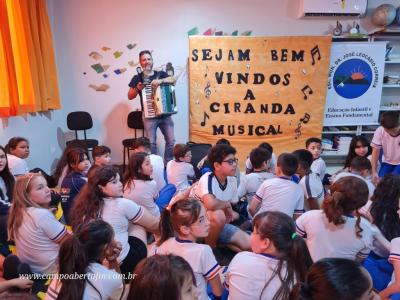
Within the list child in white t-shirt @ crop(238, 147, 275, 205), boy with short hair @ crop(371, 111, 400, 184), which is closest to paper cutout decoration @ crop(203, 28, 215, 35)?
boy with short hair @ crop(371, 111, 400, 184)

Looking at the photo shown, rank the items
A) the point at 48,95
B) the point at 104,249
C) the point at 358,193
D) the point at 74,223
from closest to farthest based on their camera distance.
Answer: the point at 104,249
the point at 358,193
the point at 74,223
the point at 48,95

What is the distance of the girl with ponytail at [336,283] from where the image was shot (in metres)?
0.84

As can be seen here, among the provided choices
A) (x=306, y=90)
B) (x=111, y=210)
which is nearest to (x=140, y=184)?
(x=111, y=210)

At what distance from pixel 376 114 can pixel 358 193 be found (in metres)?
3.53

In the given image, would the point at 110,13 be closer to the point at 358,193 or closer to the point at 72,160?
the point at 72,160

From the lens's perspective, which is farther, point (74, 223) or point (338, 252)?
point (74, 223)

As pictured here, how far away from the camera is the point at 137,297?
2.88 ft

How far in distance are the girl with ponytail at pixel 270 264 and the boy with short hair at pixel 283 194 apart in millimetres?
828

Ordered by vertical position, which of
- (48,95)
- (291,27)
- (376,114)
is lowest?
(376,114)

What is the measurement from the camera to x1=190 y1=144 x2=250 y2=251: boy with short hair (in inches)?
80.1

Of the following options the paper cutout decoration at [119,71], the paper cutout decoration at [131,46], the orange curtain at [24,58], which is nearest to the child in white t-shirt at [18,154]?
the orange curtain at [24,58]

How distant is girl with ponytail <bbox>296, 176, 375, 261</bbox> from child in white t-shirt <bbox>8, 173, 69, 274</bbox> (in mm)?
1272

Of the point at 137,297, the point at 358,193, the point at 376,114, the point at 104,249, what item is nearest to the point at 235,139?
the point at 376,114

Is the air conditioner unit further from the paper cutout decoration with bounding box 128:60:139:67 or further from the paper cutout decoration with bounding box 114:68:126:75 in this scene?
the paper cutout decoration with bounding box 114:68:126:75
